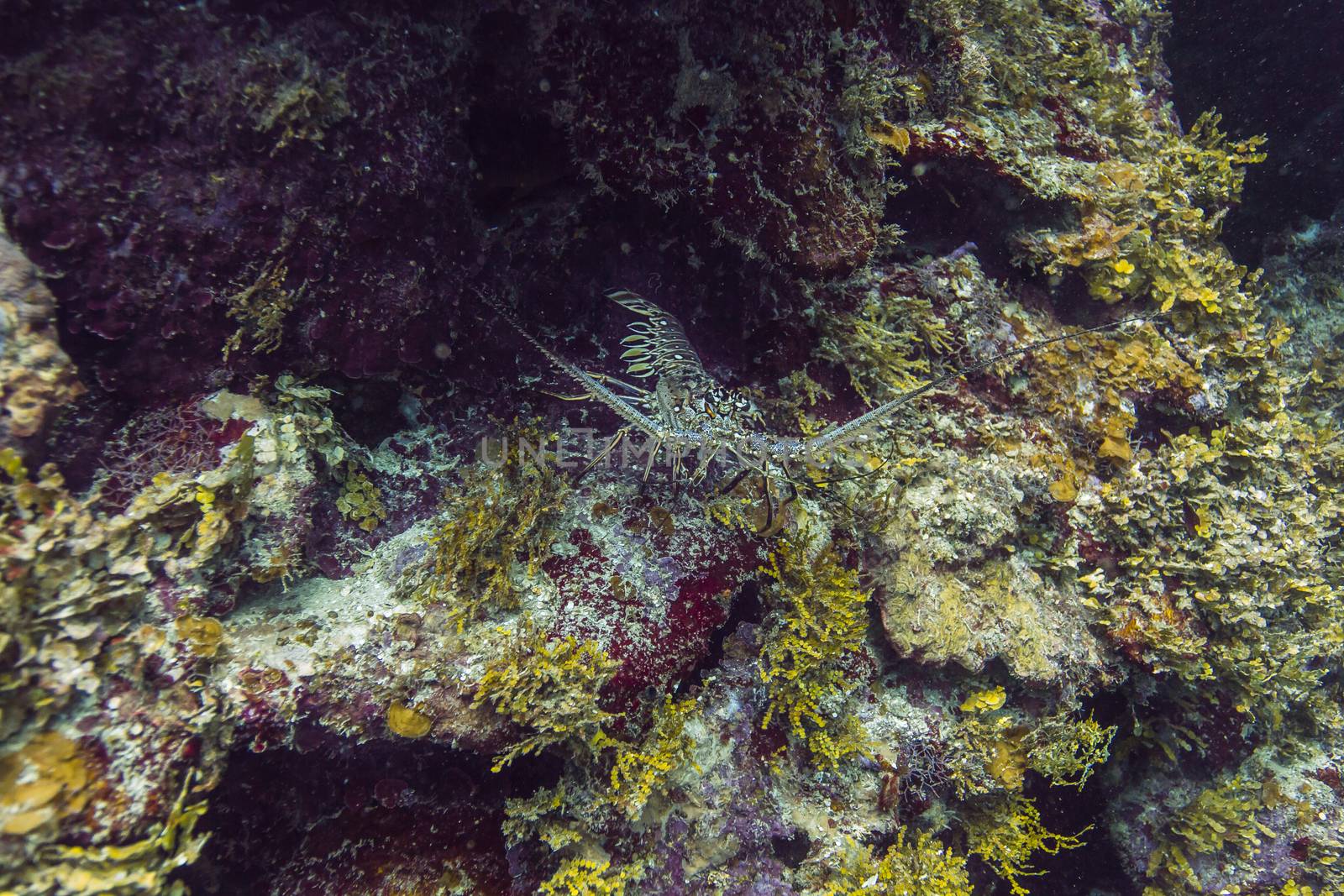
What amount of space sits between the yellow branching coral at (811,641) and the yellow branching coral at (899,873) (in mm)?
527

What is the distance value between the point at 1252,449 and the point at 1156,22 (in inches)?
150

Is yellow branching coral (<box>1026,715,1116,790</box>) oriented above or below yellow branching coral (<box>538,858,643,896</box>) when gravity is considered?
above

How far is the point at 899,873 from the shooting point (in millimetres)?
3342

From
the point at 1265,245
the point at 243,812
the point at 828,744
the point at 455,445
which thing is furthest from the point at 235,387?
the point at 1265,245

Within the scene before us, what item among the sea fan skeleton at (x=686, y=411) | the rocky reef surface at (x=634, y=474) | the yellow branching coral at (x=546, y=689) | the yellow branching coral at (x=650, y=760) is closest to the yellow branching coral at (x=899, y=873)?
the rocky reef surface at (x=634, y=474)

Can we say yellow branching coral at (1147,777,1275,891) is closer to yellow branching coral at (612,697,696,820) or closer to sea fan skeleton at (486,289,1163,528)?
sea fan skeleton at (486,289,1163,528)

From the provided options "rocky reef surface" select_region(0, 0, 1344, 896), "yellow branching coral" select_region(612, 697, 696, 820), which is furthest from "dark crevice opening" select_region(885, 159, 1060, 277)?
"yellow branching coral" select_region(612, 697, 696, 820)

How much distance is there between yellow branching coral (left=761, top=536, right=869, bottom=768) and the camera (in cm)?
338

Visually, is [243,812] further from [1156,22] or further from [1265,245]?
[1265,245]

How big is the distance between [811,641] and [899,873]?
139 cm

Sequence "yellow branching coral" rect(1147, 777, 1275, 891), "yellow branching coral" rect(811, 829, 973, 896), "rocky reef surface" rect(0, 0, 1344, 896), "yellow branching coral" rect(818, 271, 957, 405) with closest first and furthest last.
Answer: "rocky reef surface" rect(0, 0, 1344, 896) < "yellow branching coral" rect(811, 829, 973, 896) < "yellow branching coral" rect(818, 271, 957, 405) < "yellow branching coral" rect(1147, 777, 1275, 891)

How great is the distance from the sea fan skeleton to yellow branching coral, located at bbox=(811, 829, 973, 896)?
200cm

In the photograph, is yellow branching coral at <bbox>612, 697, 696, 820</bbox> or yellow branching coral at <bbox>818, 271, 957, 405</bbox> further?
yellow branching coral at <bbox>818, 271, 957, 405</bbox>

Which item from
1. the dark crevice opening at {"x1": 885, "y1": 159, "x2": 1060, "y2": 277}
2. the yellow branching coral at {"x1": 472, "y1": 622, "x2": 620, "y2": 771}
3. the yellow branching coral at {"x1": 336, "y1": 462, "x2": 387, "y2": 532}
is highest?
the dark crevice opening at {"x1": 885, "y1": 159, "x2": 1060, "y2": 277}
